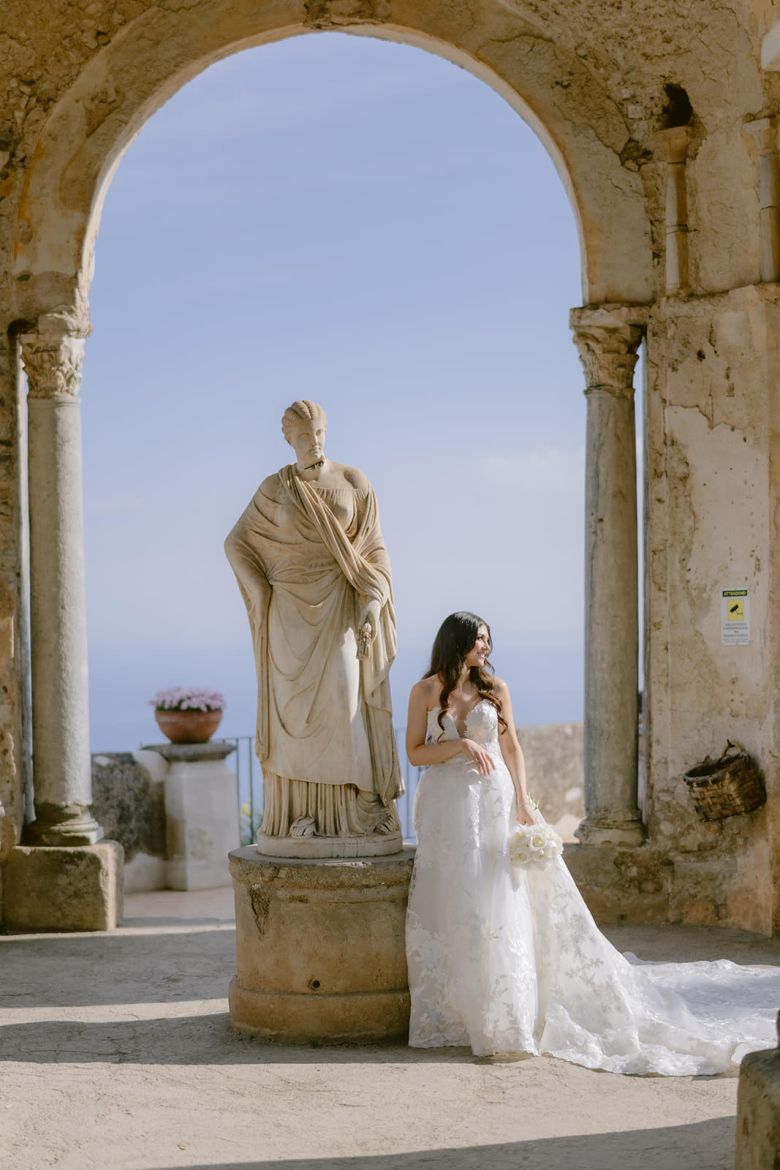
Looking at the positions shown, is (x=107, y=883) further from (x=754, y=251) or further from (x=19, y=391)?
(x=754, y=251)

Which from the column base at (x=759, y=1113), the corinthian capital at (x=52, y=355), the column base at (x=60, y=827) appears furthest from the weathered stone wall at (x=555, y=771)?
the column base at (x=759, y=1113)

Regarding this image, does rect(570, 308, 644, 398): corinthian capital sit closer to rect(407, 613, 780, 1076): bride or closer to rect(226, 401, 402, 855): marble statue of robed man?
rect(226, 401, 402, 855): marble statue of robed man

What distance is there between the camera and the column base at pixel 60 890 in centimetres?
821

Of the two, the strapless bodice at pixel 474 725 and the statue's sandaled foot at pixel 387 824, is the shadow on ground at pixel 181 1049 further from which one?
the strapless bodice at pixel 474 725

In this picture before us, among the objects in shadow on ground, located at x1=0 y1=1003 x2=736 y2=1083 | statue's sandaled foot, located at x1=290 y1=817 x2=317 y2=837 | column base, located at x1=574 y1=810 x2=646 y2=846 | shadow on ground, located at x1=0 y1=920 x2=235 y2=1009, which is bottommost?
shadow on ground, located at x1=0 y1=920 x2=235 y2=1009

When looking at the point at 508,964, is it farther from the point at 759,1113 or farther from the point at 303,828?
the point at 759,1113

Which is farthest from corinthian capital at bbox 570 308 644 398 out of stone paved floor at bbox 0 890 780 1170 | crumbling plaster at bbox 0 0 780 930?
stone paved floor at bbox 0 890 780 1170

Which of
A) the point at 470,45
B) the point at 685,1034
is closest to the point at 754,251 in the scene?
the point at 470,45

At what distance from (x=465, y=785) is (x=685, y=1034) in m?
1.18

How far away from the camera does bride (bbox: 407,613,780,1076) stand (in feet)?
17.9

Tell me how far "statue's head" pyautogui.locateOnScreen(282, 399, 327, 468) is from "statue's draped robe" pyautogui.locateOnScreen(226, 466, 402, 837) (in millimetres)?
98

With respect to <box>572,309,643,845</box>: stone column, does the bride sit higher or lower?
lower

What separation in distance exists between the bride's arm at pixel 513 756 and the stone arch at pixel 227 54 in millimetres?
3300

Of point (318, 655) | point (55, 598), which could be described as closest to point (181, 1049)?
point (318, 655)
